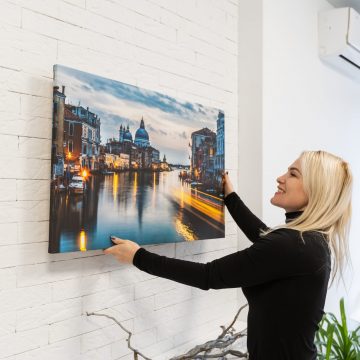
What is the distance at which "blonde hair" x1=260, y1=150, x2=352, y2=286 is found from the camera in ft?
4.13

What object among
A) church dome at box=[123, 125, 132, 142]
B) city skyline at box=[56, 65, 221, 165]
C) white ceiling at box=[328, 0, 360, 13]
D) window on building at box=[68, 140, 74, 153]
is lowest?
window on building at box=[68, 140, 74, 153]

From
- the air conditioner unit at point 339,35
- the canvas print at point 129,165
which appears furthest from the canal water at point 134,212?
the air conditioner unit at point 339,35

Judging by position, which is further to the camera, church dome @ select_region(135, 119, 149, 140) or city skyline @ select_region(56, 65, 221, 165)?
church dome @ select_region(135, 119, 149, 140)

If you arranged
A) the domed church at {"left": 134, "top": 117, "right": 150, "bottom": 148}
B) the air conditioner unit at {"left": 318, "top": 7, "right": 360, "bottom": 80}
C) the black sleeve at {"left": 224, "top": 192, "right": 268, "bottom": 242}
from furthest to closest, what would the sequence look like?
the air conditioner unit at {"left": 318, "top": 7, "right": 360, "bottom": 80}, the black sleeve at {"left": 224, "top": 192, "right": 268, "bottom": 242}, the domed church at {"left": 134, "top": 117, "right": 150, "bottom": 148}

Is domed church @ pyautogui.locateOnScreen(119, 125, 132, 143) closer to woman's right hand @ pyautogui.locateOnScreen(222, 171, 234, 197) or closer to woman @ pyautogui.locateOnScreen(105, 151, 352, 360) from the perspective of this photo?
woman @ pyautogui.locateOnScreen(105, 151, 352, 360)

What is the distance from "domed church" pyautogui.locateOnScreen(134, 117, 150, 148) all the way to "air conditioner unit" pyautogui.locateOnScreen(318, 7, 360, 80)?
156 cm

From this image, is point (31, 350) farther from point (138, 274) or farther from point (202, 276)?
point (202, 276)

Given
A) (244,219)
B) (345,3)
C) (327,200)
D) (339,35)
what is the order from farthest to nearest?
(345,3), (339,35), (244,219), (327,200)

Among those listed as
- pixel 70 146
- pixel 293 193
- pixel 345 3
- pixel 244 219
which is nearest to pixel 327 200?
pixel 293 193

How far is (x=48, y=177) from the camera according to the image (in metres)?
1.29

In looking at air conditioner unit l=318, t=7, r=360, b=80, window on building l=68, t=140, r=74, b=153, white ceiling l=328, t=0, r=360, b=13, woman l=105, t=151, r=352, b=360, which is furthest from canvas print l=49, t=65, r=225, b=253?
white ceiling l=328, t=0, r=360, b=13

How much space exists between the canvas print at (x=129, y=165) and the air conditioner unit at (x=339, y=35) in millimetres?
1131

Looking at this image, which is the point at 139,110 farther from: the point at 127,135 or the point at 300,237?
the point at 300,237

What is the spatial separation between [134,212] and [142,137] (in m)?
→ 0.30
